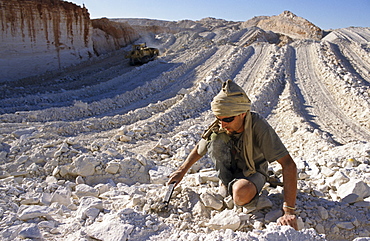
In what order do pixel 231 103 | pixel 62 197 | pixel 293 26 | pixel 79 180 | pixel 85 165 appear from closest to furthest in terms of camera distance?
1. pixel 231 103
2. pixel 62 197
3. pixel 79 180
4. pixel 85 165
5. pixel 293 26

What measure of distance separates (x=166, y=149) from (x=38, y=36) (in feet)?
40.0

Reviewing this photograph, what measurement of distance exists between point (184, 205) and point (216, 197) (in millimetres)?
298

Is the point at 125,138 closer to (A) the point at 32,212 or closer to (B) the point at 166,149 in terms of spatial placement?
(B) the point at 166,149

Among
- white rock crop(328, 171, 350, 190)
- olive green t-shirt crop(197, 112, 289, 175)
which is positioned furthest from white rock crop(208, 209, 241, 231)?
white rock crop(328, 171, 350, 190)

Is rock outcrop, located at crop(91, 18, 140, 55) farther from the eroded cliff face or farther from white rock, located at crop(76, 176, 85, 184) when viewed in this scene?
white rock, located at crop(76, 176, 85, 184)

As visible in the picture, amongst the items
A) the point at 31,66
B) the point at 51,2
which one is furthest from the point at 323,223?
the point at 51,2

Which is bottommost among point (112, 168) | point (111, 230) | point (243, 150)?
point (112, 168)

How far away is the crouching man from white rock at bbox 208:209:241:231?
0.15 meters

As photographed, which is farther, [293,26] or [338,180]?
[293,26]

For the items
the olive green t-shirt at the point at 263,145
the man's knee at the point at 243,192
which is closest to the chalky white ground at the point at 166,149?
the man's knee at the point at 243,192

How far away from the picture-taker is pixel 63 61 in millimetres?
15328

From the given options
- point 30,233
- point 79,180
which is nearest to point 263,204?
point 30,233

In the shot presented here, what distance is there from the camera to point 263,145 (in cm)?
230

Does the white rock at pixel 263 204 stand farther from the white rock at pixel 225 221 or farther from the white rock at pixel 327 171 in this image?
the white rock at pixel 327 171
